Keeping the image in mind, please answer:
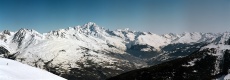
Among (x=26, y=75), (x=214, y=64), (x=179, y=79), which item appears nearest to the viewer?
(x=26, y=75)

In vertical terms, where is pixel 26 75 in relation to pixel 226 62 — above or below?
below

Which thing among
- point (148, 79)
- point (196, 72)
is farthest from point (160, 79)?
point (196, 72)

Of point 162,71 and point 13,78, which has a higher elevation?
point 162,71

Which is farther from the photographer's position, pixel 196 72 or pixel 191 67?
pixel 191 67

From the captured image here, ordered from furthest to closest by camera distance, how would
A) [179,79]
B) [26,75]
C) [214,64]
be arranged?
[214,64] → [179,79] → [26,75]

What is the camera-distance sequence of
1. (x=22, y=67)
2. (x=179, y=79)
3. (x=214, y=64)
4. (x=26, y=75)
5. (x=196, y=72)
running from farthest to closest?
(x=214, y=64) < (x=196, y=72) < (x=179, y=79) < (x=22, y=67) < (x=26, y=75)

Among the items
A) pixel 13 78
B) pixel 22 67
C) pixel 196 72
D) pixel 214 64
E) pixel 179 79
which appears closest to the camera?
pixel 13 78

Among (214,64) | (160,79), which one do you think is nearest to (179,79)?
(160,79)

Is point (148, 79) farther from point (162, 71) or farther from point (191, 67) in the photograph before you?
point (191, 67)

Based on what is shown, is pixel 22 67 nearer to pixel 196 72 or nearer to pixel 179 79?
pixel 179 79
